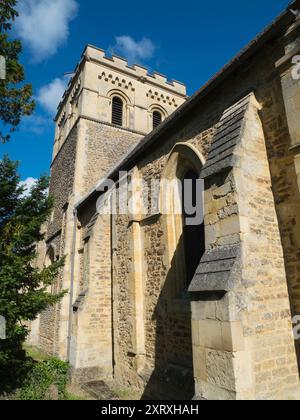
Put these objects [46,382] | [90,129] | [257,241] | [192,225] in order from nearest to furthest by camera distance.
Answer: [257,241] → [192,225] → [46,382] → [90,129]

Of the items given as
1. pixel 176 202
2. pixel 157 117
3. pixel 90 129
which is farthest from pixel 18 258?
pixel 157 117

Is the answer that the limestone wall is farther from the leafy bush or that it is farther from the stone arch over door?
the leafy bush

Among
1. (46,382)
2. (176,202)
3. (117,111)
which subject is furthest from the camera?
(117,111)

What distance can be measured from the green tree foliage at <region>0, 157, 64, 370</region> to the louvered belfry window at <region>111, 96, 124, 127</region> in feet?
31.8

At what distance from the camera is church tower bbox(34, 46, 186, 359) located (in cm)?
1260

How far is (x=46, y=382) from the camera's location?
7.65 m

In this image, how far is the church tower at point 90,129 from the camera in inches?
496

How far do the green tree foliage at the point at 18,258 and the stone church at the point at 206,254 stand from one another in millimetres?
1095

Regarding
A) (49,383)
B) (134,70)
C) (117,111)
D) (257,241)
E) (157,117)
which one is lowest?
(49,383)

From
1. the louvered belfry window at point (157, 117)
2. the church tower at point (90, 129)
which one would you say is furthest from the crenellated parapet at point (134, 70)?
the louvered belfry window at point (157, 117)

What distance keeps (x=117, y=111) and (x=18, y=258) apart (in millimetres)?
12241

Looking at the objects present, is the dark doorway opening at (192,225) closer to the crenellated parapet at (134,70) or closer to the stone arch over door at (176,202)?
the stone arch over door at (176,202)

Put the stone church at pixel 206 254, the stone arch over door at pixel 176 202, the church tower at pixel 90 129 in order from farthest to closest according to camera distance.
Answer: the church tower at pixel 90 129
the stone arch over door at pixel 176 202
the stone church at pixel 206 254

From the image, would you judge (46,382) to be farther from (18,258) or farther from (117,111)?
(117,111)
